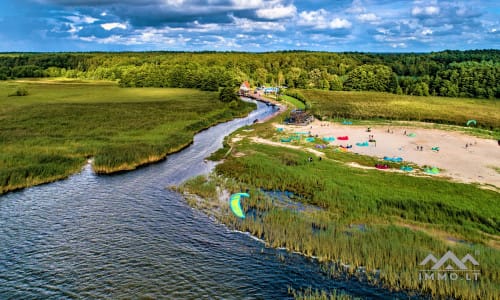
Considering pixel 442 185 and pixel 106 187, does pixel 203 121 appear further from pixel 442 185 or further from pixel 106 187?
pixel 442 185

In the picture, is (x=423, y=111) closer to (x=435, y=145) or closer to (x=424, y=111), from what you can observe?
(x=424, y=111)

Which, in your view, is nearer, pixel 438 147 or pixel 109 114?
pixel 438 147

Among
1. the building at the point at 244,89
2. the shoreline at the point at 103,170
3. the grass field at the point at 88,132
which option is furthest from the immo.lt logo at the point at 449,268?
the building at the point at 244,89

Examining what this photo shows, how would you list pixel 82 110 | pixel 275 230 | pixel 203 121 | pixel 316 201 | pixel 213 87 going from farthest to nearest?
pixel 213 87, pixel 82 110, pixel 203 121, pixel 316 201, pixel 275 230

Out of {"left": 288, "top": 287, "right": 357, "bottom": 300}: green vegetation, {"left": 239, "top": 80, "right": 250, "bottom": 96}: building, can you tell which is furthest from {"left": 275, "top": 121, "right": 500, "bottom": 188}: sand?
{"left": 239, "top": 80, "right": 250, "bottom": 96}: building

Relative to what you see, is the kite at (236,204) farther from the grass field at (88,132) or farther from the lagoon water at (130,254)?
the grass field at (88,132)

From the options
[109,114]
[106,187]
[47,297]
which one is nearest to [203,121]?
[109,114]
